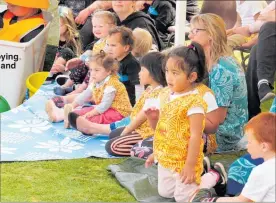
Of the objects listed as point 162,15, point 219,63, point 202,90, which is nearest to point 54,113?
point 219,63

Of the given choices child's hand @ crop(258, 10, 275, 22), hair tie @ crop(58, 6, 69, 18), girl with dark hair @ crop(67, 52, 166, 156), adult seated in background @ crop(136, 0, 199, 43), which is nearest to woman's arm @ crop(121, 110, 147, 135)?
girl with dark hair @ crop(67, 52, 166, 156)

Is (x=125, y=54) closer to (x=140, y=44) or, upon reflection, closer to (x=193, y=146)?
Answer: (x=140, y=44)

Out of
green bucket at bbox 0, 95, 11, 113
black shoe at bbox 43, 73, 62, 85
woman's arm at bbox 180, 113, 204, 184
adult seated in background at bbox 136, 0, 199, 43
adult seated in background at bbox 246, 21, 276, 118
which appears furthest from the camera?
adult seated in background at bbox 136, 0, 199, 43

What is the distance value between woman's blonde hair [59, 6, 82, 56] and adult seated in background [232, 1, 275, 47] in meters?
1.14

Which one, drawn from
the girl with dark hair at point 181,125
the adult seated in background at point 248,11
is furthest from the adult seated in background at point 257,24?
the girl with dark hair at point 181,125

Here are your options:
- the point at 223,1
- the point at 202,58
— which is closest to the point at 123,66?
the point at 202,58

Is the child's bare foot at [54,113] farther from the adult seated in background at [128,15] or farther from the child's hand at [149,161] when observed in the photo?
the child's hand at [149,161]

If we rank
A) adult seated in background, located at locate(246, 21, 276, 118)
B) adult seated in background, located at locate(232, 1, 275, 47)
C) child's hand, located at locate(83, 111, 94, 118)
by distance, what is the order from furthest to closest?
adult seated in background, located at locate(232, 1, 275, 47)
adult seated in background, located at locate(246, 21, 276, 118)
child's hand, located at locate(83, 111, 94, 118)

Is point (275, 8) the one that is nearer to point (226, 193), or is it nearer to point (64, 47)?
point (64, 47)

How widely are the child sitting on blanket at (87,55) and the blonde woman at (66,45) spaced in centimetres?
3

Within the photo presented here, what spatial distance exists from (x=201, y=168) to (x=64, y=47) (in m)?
2.18

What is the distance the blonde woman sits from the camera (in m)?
5.26

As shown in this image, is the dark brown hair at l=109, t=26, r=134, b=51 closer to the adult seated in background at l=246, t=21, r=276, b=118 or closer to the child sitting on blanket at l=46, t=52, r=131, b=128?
the child sitting on blanket at l=46, t=52, r=131, b=128

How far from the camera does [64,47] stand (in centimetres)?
540
